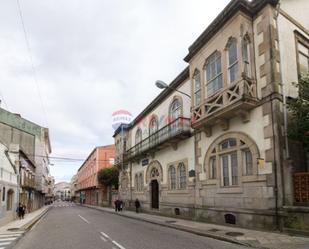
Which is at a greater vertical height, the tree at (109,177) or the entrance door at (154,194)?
the tree at (109,177)

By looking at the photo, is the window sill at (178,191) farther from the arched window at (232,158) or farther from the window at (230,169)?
the window at (230,169)

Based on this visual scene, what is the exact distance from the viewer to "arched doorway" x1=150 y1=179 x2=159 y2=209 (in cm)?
2486

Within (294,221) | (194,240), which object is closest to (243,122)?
(294,221)

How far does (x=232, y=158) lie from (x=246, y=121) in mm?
1983

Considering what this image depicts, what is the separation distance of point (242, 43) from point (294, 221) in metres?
7.60

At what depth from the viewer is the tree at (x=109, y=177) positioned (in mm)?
47281

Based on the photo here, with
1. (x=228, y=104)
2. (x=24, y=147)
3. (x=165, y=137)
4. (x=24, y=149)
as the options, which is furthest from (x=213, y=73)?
(x=24, y=147)

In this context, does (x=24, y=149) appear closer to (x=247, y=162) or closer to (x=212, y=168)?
(x=212, y=168)

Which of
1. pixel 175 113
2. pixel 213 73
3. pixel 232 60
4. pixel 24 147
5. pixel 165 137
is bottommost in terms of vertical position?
pixel 165 137

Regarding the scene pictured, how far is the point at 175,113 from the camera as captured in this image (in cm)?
2231

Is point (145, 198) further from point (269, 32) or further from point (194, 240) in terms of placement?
point (269, 32)

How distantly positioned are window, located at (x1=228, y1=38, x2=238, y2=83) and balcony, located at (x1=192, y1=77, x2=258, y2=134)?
2.23 ft

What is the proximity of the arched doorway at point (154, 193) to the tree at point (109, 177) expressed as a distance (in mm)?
21879

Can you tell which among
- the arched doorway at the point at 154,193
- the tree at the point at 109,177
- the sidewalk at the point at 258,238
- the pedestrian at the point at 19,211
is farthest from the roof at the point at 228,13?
the tree at the point at 109,177
